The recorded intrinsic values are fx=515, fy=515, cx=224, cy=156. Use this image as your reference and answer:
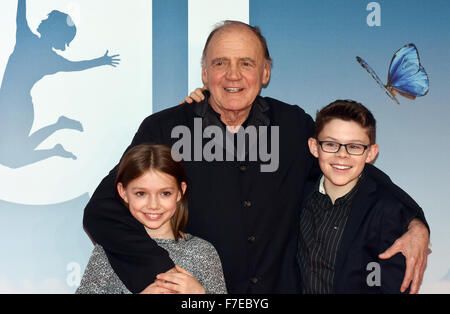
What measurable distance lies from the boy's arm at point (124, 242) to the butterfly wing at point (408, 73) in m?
2.04

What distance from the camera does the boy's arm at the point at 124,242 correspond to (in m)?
2.19

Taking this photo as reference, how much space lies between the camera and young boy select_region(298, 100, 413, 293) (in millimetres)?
2338

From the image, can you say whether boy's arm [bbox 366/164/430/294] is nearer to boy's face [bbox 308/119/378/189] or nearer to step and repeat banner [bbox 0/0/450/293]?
boy's face [bbox 308/119/378/189]

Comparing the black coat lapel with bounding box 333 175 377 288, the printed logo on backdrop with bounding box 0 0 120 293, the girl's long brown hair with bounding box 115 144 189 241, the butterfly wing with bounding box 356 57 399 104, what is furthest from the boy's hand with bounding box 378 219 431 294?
the printed logo on backdrop with bounding box 0 0 120 293

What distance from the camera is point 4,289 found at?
11.0 feet

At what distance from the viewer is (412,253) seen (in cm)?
232

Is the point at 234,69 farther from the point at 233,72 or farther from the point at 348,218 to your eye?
the point at 348,218

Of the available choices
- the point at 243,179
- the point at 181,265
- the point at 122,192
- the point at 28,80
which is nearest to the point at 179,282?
the point at 181,265

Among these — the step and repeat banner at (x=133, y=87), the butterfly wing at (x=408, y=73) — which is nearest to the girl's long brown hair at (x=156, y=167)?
the step and repeat banner at (x=133, y=87)

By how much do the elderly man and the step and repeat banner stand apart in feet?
2.32

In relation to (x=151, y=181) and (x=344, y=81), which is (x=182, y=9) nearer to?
(x=344, y=81)

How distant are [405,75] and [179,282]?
227cm

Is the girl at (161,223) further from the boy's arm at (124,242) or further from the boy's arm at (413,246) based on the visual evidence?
the boy's arm at (413,246)

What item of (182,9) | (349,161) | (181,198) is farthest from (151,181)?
(182,9)
